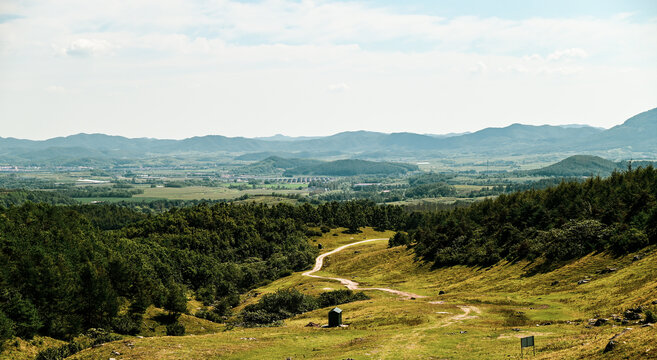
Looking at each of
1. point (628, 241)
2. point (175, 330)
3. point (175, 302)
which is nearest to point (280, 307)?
point (175, 302)

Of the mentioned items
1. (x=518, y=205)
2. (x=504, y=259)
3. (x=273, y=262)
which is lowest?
(x=273, y=262)

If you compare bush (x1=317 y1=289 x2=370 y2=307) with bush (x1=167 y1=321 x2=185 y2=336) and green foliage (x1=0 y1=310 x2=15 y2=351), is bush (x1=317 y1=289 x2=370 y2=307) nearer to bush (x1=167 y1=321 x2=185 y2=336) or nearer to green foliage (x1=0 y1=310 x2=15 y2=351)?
bush (x1=167 y1=321 x2=185 y2=336)

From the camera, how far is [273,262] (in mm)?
163500

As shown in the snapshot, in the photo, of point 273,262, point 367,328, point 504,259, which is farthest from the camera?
point 273,262

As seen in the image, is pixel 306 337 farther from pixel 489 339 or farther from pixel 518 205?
pixel 518 205

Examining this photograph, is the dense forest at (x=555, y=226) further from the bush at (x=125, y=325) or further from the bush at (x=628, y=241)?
the bush at (x=125, y=325)

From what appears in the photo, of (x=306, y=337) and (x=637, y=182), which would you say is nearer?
(x=306, y=337)

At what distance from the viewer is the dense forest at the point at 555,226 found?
3489 inches

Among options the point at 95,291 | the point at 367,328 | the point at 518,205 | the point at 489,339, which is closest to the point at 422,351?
the point at 489,339

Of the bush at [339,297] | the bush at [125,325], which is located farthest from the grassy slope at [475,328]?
the bush at [125,325]

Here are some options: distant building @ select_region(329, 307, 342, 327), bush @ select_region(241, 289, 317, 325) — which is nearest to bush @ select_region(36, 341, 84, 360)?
distant building @ select_region(329, 307, 342, 327)

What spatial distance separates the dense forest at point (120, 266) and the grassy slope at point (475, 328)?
23249mm

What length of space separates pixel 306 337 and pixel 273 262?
104515mm

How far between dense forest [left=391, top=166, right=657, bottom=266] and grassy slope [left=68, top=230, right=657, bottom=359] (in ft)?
19.3
